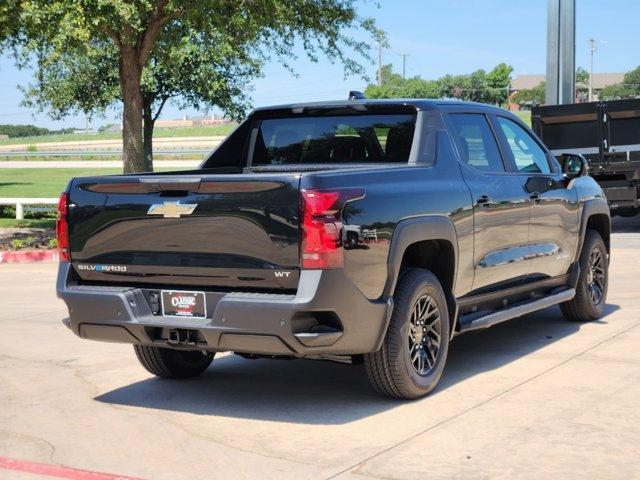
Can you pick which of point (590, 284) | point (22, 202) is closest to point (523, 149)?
point (590, 284)

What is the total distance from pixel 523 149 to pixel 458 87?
14307cm

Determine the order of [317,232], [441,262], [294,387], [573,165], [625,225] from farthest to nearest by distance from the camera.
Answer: [625,225]
[573,165]
[294,387]
[441,262]
[317,232]

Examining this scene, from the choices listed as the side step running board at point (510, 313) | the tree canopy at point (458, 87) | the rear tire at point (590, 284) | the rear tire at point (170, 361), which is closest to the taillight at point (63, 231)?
the rear tire at point (170, 361)

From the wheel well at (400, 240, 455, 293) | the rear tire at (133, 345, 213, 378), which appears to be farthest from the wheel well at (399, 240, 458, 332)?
the rear tire at (133, 345, 213, 378)

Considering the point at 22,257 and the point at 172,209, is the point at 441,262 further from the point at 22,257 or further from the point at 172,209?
the point at 22,257

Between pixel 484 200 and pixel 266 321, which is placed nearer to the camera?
pixel 266 321

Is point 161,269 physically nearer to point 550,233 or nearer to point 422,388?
point 422,388

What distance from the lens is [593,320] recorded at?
372 inches

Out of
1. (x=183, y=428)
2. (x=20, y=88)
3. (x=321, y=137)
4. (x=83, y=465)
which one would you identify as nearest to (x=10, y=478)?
(x=83, y=465)

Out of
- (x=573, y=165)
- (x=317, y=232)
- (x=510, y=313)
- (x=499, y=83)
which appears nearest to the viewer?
(x=317, y=232)

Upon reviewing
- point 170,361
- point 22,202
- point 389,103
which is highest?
point 389,103

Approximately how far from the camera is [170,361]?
7238mm

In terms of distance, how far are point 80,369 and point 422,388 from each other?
109 inches

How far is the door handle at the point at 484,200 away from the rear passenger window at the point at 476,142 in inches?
9.9
